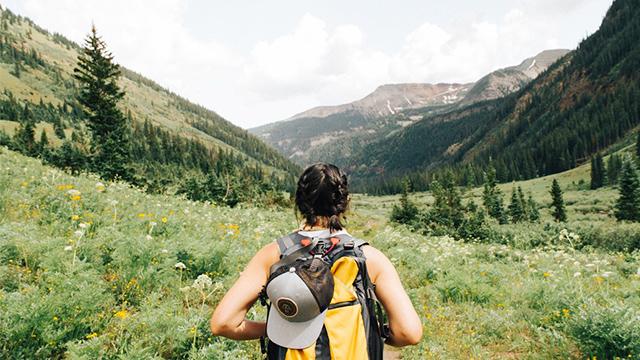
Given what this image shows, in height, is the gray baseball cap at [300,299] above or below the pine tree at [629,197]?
above

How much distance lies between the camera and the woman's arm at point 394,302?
97.4 inches

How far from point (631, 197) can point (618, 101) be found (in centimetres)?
11747

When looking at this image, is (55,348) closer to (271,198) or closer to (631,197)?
(271,198)

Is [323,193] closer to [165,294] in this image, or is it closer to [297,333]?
[297,333]

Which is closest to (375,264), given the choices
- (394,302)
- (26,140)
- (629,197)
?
(394,302)

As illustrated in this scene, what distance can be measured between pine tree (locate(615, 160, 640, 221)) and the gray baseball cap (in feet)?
205

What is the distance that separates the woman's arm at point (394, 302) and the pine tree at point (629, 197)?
61.8m

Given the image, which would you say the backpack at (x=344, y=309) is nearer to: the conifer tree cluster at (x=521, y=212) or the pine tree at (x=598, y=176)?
the conifer tree cluster at (x=521, y=212)

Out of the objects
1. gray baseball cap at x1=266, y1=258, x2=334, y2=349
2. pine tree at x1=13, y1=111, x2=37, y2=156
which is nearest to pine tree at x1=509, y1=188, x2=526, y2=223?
pine tree at x1=13, y1=111, x2=37, y2=156

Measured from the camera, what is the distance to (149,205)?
10.2 meters

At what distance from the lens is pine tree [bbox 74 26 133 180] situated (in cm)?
2648

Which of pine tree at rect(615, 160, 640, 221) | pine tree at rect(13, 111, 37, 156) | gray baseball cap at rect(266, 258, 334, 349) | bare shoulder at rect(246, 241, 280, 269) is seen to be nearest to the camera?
gray baseball cap at rect(266, 258, 334, 349)

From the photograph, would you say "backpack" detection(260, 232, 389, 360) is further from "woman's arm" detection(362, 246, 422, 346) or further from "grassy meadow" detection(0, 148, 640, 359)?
"grassy meadow" detection(0, 148, 640, 359)

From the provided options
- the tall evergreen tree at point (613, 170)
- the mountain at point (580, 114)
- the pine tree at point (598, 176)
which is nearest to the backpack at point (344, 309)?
the tall evergreen tree at point (613, 170)
